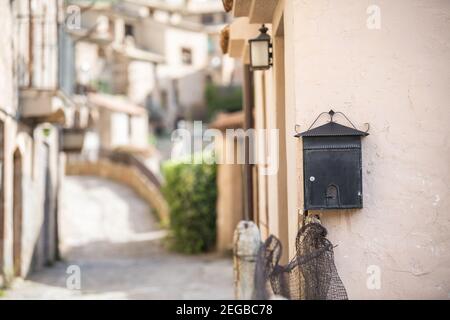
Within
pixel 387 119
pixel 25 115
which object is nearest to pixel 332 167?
pixel 387 119

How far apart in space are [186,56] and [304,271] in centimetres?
4707

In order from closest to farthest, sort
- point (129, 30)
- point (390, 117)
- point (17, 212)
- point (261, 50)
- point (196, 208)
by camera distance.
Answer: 1. point (390, 117)
2. point (261, 50)
3. point (17, 212)
4. point (196, 208)
5. point (129, 30)

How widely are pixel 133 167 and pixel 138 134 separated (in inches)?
558

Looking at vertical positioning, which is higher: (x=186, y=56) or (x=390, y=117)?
(x=186, y=56)

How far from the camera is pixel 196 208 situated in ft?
66.9

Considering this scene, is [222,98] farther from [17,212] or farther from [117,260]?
[17,212]

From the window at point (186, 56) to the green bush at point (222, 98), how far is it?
4342mm

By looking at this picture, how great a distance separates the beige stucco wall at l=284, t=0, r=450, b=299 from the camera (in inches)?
248

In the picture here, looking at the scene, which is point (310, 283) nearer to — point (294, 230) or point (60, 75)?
point (294, 230)

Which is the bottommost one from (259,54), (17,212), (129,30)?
(17,212)

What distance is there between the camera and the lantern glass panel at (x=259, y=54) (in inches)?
Answer: 317

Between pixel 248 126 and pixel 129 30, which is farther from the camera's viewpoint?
pixel 129 30

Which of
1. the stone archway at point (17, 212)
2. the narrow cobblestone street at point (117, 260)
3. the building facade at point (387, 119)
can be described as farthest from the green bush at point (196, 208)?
the building facade at point (387, 119)

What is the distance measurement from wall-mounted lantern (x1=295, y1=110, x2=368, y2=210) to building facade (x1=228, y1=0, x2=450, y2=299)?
0.50ft
